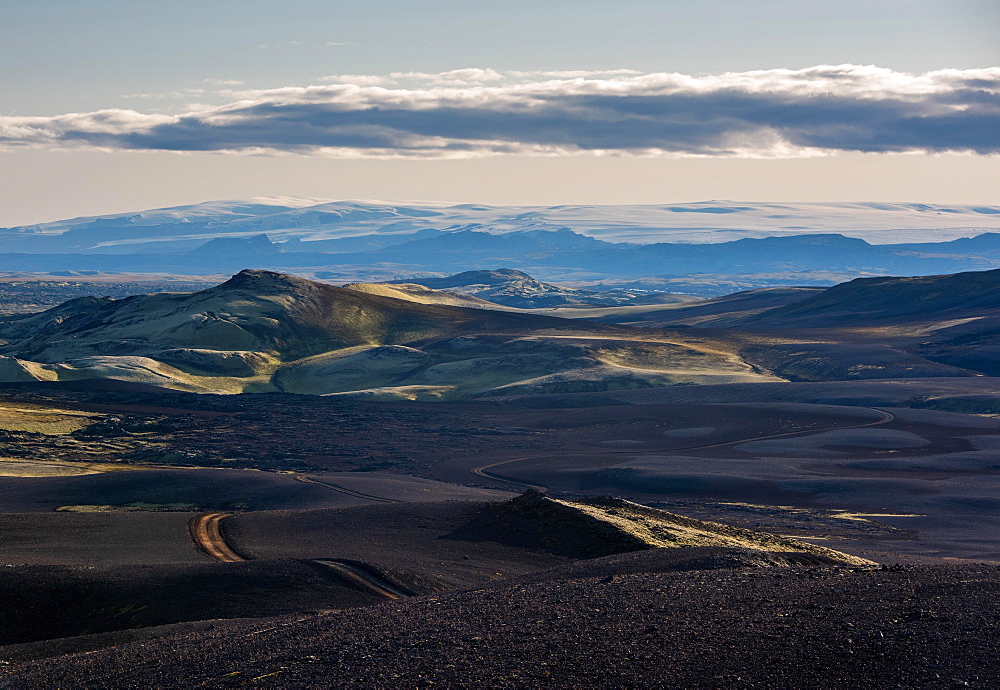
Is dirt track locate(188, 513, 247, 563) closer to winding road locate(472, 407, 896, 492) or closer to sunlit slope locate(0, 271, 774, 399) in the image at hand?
winding road locate(472, 407, 896, 492)

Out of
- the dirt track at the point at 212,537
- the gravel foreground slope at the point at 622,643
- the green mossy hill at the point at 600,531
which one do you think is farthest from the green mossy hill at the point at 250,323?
the gravel foreground slope at the point at 622,643

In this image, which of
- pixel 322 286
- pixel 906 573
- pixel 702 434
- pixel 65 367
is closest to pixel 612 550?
pixel 906 573

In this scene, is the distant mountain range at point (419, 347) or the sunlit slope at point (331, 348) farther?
the distant mountain range at point (419, 347)

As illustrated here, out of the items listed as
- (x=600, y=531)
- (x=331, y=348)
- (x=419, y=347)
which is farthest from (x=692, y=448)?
(x=331, y=348)

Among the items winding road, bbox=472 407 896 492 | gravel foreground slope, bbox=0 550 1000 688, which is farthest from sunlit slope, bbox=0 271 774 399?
gravel foreground slope, bbox=0 550 1000 688

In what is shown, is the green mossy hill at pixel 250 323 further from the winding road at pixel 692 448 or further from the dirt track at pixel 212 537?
the dirt track at pixel 212 537
